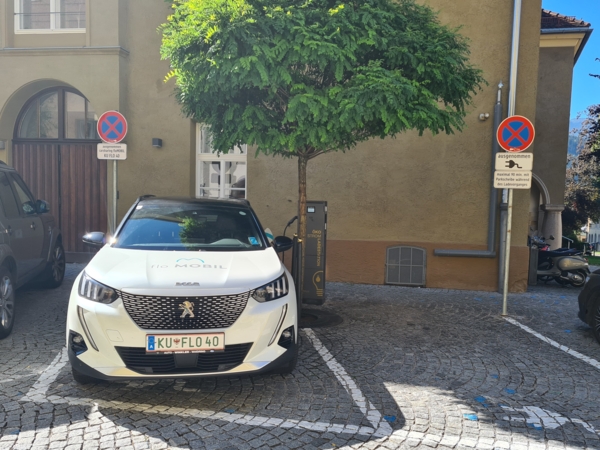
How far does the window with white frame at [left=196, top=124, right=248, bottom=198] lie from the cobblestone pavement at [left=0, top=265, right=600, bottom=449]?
487 cm

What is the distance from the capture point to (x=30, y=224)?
268 inches

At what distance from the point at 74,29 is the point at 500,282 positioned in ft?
32.6

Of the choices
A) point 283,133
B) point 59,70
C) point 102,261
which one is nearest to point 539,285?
point 283,133

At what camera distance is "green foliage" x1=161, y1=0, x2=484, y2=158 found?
17.0ft

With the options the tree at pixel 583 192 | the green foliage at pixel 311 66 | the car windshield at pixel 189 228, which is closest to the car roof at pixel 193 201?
the car windshield at pixel 189 228

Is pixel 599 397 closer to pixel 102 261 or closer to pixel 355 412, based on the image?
pixel 355 412

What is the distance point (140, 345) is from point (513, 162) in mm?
5703

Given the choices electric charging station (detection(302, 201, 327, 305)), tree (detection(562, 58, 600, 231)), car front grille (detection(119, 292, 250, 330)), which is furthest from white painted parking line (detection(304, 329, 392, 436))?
tree (detection(562, 58, 600, 231))

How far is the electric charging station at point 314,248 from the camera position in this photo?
7.21 metres

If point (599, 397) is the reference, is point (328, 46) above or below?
above

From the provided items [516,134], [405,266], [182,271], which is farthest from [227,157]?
[182,271]

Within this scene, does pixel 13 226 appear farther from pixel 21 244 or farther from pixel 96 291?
pixel 96 291

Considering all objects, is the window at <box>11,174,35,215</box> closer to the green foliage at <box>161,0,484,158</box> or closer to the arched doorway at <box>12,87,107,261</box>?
the green foliage at <box>161,0,484,158</box>

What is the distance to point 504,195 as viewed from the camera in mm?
9156
